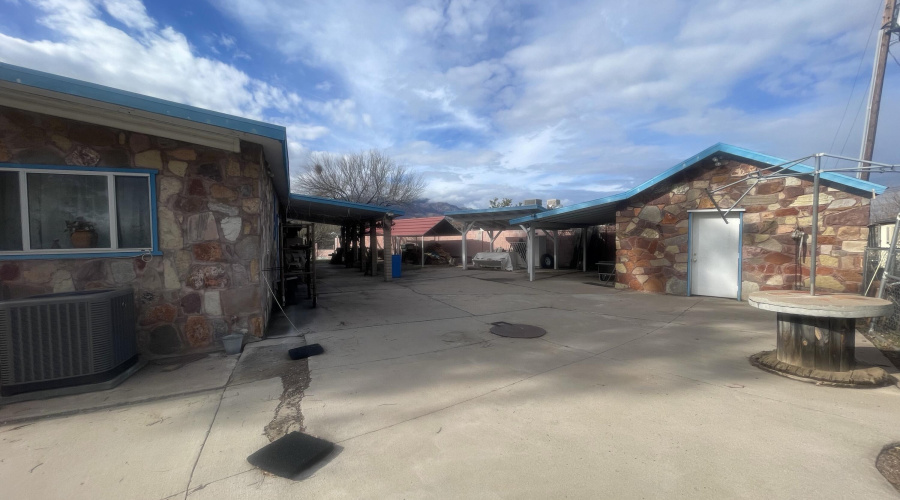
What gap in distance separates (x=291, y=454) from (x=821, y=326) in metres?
5.35

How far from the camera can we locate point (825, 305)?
3.95 meters

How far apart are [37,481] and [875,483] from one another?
529cm

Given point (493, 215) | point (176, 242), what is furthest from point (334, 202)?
point (493, 215)

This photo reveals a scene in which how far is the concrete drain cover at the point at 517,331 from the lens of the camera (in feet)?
20.0

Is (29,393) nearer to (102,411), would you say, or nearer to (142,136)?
(102,411)

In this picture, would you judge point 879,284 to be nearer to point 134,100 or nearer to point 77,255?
point 134,100

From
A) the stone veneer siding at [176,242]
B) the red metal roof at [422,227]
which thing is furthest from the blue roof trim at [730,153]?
the red metal roof at [422,227]

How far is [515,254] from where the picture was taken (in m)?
20.9

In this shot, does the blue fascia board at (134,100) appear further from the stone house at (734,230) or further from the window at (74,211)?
the stone house at (734,230)

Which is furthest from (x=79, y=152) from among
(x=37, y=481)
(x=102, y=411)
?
(x=37, y=481)

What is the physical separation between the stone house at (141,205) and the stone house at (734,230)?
902 cm

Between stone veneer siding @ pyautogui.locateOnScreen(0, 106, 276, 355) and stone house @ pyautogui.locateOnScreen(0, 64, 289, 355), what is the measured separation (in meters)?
0.01

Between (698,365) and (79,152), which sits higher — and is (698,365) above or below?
below

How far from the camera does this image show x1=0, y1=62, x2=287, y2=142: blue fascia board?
3768 mm
